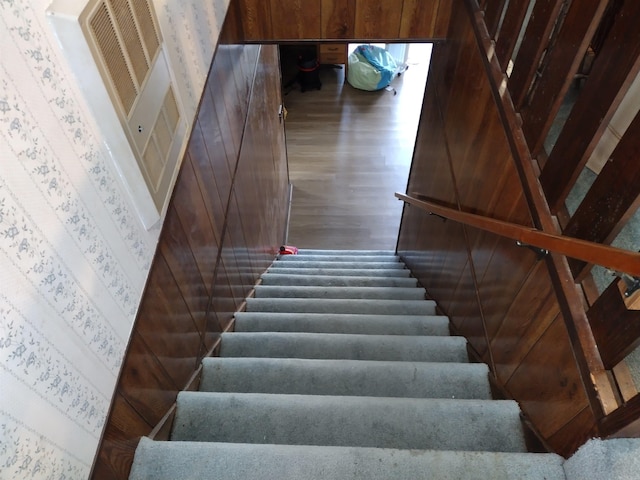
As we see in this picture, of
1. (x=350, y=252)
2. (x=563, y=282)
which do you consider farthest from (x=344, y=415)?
(x=350, y=252)

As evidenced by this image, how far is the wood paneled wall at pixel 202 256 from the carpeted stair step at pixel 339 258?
0.76 m

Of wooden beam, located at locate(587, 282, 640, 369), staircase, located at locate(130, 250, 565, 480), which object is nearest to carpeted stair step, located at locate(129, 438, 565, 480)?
staircase, located at locate(130, 250, 565, 480)

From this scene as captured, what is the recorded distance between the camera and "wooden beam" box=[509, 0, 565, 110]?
1293 mm

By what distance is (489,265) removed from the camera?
1.69 meters

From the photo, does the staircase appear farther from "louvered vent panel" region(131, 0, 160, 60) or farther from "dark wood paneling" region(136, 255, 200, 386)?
"louvered vent panel" region(131, 0, 160, 60)

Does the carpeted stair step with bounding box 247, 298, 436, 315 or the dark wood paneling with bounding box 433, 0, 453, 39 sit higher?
the dark wood paneling with bounding box 433, 0, 453, 39

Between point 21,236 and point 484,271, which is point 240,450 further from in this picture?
point 484,271

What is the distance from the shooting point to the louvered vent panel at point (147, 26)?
1.02 m

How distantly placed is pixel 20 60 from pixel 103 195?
0.33m

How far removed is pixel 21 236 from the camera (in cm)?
67

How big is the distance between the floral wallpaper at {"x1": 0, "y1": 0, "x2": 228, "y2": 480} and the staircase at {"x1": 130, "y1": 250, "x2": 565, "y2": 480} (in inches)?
16.8

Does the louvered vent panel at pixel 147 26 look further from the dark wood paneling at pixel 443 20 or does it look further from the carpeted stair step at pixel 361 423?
the dark wood paneling at pixel 443 20

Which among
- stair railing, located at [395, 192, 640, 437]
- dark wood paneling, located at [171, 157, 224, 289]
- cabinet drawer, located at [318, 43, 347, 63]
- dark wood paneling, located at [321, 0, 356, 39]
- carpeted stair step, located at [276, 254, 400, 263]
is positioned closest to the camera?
stair railing, located at [395, 192, 640, 437]

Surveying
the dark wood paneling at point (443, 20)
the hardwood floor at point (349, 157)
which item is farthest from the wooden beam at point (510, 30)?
the hardwood floor at point (349, 157)
